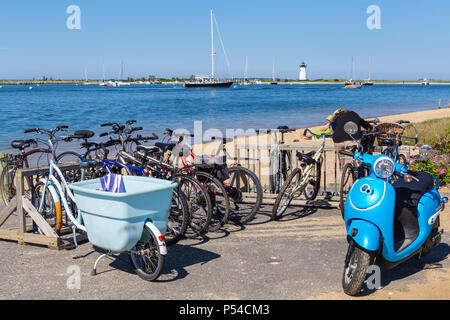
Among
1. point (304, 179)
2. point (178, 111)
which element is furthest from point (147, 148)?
point (178, 111)

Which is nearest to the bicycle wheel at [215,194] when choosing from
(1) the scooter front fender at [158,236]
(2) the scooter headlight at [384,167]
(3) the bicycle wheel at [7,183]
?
(1) the scooter front fender at [158,236]

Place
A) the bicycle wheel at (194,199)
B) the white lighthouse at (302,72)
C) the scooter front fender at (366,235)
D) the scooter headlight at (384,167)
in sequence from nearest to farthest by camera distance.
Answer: the scooter front fender at (366,235)
the scooter headlight at (384,167)
the bicycle wheel at (194,199)
the white lighthouse at (302,72)

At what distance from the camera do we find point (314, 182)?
7.36m

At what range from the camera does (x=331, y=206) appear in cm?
739

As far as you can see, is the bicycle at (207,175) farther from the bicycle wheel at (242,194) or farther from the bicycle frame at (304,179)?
the bicycle frame at (304,179)

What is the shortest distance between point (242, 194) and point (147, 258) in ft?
9.33

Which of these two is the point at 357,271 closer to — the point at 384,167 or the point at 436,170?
the point at 384,167

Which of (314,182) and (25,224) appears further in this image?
(314,182)

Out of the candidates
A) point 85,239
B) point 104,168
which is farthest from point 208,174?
point 85,239

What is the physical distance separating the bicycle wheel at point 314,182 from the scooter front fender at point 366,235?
298 cm

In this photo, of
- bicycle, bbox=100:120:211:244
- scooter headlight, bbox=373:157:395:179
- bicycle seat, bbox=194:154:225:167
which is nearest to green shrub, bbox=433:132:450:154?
bicycle seat, bbox=194:154:225:167

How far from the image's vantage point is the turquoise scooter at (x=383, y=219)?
4121 mm

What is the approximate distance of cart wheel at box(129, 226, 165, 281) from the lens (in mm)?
4480
